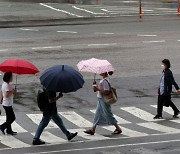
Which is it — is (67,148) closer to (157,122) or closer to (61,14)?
(157,122)

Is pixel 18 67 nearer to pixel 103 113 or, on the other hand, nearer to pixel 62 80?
pixel 62 80

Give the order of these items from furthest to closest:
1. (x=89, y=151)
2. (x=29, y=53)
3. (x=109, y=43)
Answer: (x=109, y=43) < (x=29, y=53) < (x=89, y=151)

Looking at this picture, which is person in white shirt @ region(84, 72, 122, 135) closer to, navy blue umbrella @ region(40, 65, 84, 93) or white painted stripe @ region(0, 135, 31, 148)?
navy blue umbrella @ region(40, 65, 84, 93)

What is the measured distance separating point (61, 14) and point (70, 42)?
10.1 metres

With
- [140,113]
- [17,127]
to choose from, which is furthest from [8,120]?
[140,113]

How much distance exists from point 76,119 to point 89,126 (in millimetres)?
753

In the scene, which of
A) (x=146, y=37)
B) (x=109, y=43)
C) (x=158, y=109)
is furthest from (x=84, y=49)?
(x=158, y=109)

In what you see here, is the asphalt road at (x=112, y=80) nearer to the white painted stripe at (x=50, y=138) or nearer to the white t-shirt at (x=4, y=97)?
the white painted stripe at (x=50, y=138)

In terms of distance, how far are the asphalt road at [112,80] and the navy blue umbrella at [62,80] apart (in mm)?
1257

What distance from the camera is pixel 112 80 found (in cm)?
2022

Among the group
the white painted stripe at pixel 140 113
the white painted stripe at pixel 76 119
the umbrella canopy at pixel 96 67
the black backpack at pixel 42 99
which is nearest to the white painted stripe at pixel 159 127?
the white painted stripe at pixel 140 113

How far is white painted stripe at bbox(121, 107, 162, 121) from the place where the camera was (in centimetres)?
1627

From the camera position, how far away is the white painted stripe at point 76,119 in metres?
15.5

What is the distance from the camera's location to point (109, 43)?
26.7 metres
